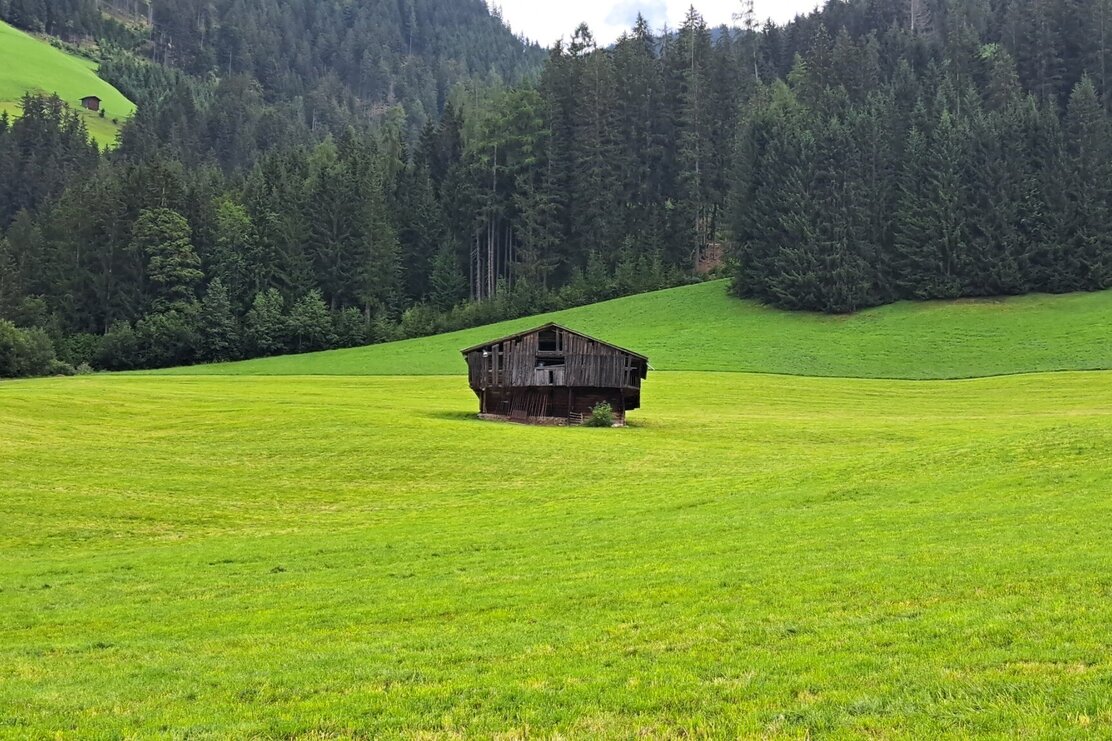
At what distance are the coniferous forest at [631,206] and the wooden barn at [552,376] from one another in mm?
46640

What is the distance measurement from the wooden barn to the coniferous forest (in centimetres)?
4664

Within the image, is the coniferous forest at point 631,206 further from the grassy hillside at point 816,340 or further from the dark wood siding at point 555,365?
the dark wood siding at point 555,365

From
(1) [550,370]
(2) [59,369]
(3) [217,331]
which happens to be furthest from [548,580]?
(3) [217,331]

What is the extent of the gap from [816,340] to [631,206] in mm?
45639

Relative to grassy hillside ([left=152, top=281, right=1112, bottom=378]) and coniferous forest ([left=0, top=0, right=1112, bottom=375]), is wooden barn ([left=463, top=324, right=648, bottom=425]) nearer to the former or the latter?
grassy hillside ([left=152, top=281, right=1112, bottom=378])

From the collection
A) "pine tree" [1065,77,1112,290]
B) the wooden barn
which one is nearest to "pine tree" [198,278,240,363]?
the wooden barn

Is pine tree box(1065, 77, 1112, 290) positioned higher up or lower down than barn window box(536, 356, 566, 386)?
higher up

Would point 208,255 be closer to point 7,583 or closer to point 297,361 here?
point 297,361

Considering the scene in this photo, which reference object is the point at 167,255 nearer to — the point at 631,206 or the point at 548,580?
the point at 631,206

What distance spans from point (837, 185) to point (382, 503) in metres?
81.8

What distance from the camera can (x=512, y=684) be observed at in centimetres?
1102

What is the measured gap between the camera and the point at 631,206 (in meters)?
126

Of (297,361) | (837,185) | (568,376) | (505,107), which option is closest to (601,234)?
(505,107)

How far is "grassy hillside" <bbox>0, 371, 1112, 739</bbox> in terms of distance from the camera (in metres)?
10.1
